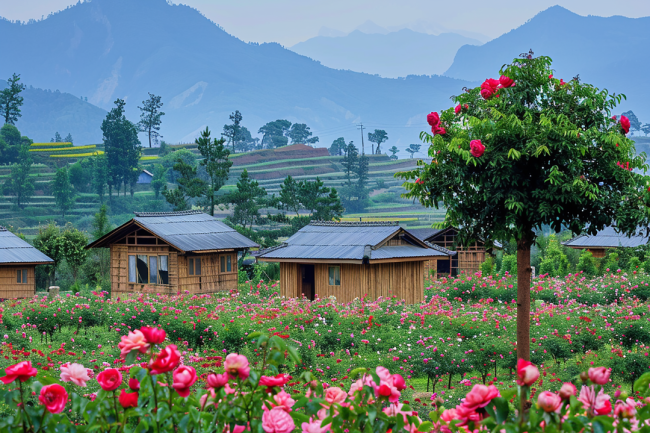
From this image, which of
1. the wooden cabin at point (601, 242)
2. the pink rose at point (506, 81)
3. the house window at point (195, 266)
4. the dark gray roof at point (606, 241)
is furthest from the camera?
the wooden cabin at point (601, 242)

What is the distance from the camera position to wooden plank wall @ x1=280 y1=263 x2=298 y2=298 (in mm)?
24594

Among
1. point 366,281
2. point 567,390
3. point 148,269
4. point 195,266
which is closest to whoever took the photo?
point 567,390

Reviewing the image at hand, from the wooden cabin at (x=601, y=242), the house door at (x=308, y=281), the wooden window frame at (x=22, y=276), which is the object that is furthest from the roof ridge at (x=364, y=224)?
the wooden window frame at (x=22, y=276)

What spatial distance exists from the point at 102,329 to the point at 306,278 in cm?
962

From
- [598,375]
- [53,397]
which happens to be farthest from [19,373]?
[598,375]

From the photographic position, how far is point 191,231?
29.2 meters

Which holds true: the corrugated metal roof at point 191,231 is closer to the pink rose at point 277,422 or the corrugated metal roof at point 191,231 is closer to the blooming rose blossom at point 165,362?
the blooming rose blossom at point 165,362

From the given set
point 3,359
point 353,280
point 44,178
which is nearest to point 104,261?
point 353,280

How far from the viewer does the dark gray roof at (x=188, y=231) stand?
27.1m

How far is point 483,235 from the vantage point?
1055 cm

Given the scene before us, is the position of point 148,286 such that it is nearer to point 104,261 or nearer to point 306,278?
point 306,278

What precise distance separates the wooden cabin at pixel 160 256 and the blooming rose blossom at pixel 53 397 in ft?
75.6

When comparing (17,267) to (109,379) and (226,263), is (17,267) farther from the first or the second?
(109,379)

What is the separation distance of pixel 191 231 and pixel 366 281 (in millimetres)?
9943
